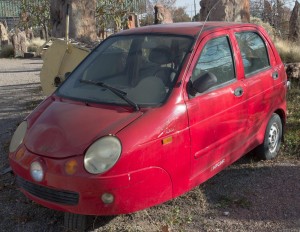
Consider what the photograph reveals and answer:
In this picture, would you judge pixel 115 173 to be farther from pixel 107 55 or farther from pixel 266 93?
pixel 266 93

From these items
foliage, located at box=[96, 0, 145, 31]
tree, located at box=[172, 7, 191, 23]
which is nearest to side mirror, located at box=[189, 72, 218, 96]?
foliage, located at box=[96, 0, 145, 31]

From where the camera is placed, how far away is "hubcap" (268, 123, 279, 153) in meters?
5.16

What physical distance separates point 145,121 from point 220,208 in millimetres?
1292

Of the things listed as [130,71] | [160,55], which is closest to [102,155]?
[130,71]

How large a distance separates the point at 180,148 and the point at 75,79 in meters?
1.47

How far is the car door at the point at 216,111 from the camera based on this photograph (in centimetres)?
374

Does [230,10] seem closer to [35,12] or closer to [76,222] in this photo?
[76,222]

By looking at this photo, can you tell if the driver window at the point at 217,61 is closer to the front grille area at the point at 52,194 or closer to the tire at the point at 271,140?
the tire at the point at 271,140

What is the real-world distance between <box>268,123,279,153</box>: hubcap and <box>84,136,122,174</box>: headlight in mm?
2553

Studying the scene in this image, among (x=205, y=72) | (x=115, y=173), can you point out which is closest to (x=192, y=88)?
(x=205, y=72)

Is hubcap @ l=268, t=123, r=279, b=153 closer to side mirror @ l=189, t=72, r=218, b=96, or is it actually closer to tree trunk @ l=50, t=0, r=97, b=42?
side mirror @ l=189, t=72, r=218, b=96

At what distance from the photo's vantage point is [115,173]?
3168 mm

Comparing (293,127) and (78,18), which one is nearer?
(293,127)

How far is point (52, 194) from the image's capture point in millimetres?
3357
